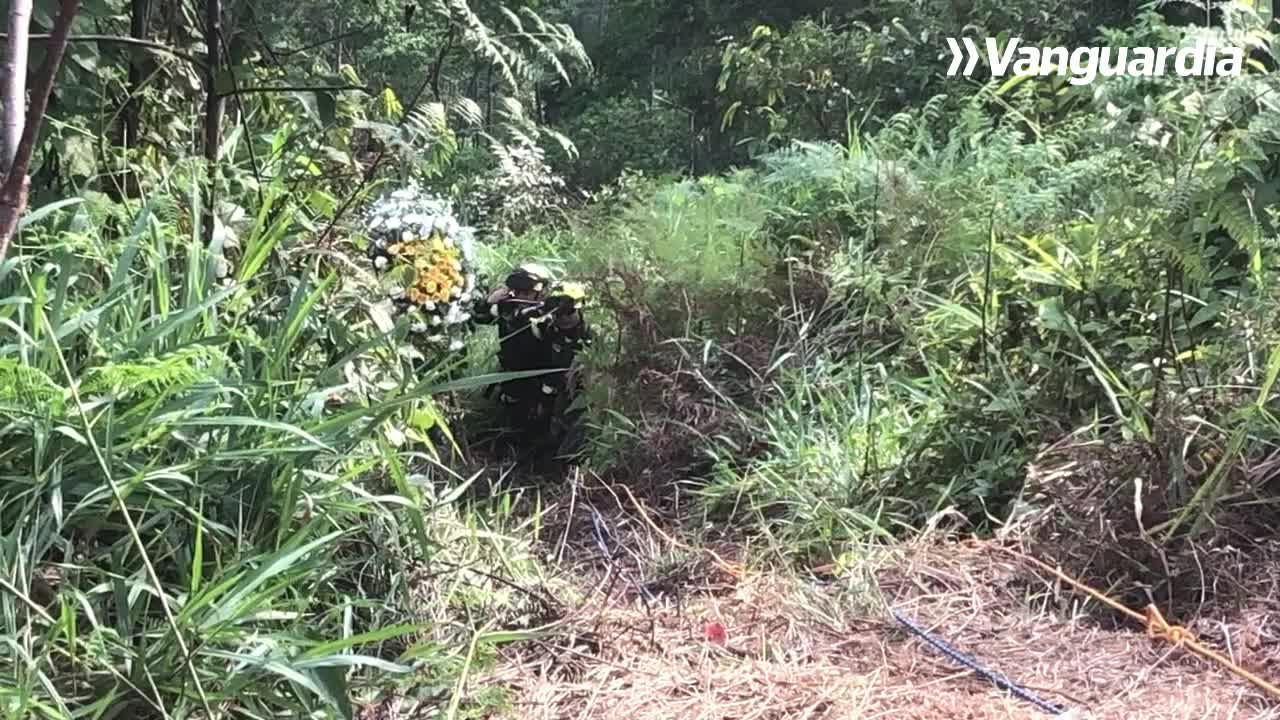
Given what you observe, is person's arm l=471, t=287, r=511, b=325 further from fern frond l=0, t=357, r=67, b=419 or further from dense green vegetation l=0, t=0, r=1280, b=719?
fern frond l=0, t=357, r=67, b=419

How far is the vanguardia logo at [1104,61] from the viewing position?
2.56 metres

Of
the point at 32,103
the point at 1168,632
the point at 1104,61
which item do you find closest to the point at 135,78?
the point at 32,103

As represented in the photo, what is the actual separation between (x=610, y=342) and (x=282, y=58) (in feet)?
3.89

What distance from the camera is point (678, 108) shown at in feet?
41.3

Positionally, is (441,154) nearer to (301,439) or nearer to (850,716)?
(301,439)

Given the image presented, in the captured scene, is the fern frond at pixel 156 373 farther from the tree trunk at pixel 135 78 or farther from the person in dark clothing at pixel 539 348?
the person in dark clothing at pixel 539 348

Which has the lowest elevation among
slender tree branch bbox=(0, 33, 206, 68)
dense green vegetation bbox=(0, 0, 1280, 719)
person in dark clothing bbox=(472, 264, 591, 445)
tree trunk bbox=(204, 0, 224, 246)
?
person in dark clothing bbox=(472, 264, 591, 445)

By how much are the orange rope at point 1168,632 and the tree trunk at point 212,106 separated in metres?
1.61

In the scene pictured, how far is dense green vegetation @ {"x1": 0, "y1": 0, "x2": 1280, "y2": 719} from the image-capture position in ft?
4.33

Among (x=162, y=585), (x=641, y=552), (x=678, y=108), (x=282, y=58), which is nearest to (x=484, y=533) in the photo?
(x=641, y=552)

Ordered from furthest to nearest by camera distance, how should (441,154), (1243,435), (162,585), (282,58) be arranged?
(441,154), (282,58), (1243,435), (162,585)

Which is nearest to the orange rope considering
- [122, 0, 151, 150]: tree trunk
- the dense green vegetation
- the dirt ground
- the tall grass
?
the dirt ground

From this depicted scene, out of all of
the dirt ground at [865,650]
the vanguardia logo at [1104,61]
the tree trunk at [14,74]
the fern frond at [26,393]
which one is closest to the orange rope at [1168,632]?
the dirt ground at [865,650]

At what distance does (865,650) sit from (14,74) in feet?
4.61
